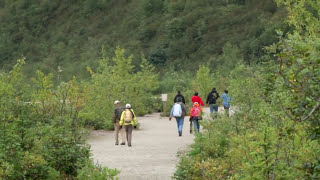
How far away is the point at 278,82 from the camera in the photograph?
709 cm

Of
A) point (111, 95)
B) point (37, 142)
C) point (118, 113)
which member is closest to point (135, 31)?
point (111, 95)

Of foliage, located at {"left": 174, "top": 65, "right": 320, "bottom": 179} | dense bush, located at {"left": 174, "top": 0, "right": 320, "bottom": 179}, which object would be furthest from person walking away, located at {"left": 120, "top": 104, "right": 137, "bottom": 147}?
dense bush, located at {"left": 174, "top": 0, "right": 320, "bottom": 179}

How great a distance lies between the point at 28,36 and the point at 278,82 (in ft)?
279

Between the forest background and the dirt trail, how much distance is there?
1164 millimetres

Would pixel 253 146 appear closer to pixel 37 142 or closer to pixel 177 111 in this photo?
pixel 37 142

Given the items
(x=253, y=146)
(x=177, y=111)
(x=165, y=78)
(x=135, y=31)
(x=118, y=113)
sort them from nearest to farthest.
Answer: (x=253, y=146) < (x=118, y=113) < (x=177, y=111) < (x=165, y=78) < (x=135, y=31)

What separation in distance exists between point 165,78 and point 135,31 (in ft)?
98.0

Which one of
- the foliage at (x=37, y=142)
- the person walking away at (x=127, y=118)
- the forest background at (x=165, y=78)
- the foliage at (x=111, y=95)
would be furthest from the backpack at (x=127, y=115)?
the foliage at (x=37, y=142)

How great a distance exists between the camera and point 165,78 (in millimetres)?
49906

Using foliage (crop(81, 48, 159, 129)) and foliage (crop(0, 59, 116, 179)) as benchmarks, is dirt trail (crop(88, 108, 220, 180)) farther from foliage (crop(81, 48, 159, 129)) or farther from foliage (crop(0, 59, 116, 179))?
foliage (crop(0, 59, 116, 179))

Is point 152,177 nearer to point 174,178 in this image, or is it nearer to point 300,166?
point 174,178

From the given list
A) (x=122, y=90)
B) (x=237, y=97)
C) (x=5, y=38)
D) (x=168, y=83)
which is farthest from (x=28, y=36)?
(x=237, y=97)

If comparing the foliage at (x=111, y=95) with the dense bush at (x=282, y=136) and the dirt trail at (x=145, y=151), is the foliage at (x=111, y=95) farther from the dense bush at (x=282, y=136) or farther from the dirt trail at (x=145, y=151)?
the dense bush at (x=282, y=136)

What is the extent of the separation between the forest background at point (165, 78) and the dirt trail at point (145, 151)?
3.82ft
